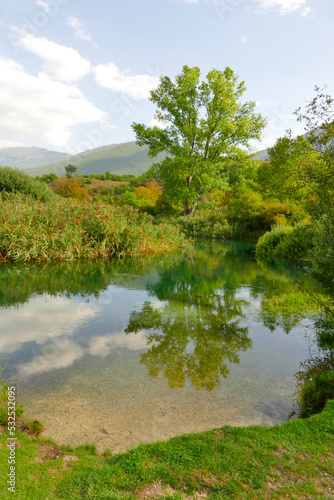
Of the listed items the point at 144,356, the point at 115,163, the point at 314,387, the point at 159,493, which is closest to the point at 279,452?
the point at 159,493

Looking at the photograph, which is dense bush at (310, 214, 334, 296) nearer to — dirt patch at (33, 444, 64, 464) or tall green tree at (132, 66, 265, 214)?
dirt patch at (33, 444, 64, 464)

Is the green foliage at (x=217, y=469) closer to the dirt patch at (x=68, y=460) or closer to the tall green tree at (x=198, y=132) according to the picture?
the dirt patch at (x=68, y=460)

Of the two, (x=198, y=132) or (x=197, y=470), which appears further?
(x=198, y=132)

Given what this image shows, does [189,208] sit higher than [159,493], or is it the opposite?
[189,208]

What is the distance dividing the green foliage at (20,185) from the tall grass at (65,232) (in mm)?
3177

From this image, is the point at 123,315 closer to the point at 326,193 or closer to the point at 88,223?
the point at 326,193

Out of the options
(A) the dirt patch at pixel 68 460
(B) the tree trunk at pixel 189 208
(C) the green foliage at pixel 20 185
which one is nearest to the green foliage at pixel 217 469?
(A) the dirt patch at pixel 68 460

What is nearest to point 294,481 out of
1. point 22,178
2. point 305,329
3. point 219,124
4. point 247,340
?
point 247,340

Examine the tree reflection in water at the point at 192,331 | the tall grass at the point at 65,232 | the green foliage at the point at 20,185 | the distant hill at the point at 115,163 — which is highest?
the distant hill at the point at 115,163

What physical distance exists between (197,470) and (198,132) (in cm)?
2798

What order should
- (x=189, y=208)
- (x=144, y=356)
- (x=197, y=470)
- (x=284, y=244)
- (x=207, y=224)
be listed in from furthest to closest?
(x=189, y=208) → (x=207, y=224) → (x=284, y=244) → (x=144, y=356) → (x=197, y=470)

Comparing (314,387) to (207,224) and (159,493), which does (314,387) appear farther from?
(207,224)

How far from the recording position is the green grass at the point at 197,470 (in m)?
2.16

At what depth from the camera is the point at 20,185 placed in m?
19.3
